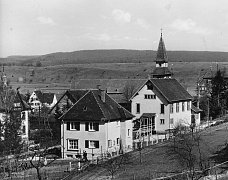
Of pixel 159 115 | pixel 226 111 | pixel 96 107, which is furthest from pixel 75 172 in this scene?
pixel 226 111

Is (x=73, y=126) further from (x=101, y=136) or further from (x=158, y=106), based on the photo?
(x=158, y=106)

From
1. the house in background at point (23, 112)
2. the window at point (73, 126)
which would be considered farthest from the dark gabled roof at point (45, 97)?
the window at point (73, 126)

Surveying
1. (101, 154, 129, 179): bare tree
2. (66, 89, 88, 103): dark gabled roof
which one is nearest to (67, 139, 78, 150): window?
(101, 154, 129, 179): bare tree

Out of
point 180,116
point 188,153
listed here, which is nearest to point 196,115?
point 180,116

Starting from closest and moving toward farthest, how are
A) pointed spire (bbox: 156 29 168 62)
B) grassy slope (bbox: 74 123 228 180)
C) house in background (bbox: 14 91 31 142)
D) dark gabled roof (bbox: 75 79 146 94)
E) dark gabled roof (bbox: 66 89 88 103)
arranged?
grassy slope (bbox: 74 123 228 180), house in background (bbox: 14 91 31 142), dark gabled roof (bbox: 66 89 88 103), pointed spire (bbox: 156 29 168 62), dark gabled roof (bbox: 75 79 146 94)

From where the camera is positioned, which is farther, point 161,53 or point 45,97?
point 45,97

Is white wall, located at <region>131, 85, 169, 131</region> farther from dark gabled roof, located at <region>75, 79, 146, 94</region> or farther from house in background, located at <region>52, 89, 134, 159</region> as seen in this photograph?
dark gabled roof, located at <region>75, 79, 146, 94</region>

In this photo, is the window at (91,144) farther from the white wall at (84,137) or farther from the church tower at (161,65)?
the church tower at (161,65)
